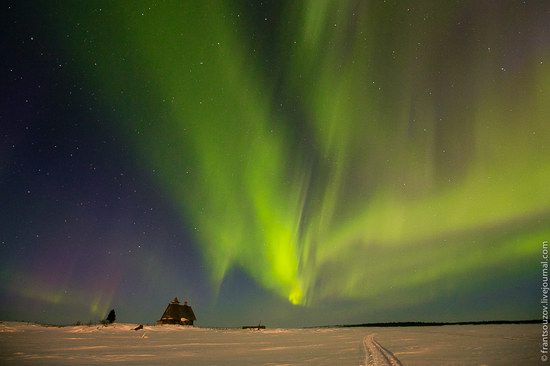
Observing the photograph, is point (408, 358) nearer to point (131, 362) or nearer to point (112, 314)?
point (131, 362)

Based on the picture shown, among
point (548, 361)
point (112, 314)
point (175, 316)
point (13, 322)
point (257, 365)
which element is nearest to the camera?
point (548, 361)

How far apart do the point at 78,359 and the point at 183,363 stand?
4.65 m

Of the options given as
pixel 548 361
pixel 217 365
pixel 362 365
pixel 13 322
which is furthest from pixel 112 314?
pixel 548 361

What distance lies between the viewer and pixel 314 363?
13695 mm

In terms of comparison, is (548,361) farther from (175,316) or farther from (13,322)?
(175,316)

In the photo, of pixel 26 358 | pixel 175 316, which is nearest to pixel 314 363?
pixel 26 358

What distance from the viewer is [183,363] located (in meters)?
13.7

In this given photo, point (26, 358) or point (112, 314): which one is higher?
point (112, 314)

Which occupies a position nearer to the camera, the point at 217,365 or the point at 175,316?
the point at 217,365

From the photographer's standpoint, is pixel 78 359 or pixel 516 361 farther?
pixel 78 359

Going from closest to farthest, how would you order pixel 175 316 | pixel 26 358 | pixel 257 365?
pixel 257 365 < pixel 26 358 < pixel 175 316

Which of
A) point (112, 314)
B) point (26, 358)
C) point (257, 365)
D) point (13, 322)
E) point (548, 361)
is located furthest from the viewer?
point (112, 314)

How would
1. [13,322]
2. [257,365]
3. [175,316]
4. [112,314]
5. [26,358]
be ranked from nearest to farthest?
[257,365], [26,358], [13,322], [112,314], [175,316]

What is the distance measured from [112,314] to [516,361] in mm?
55231
